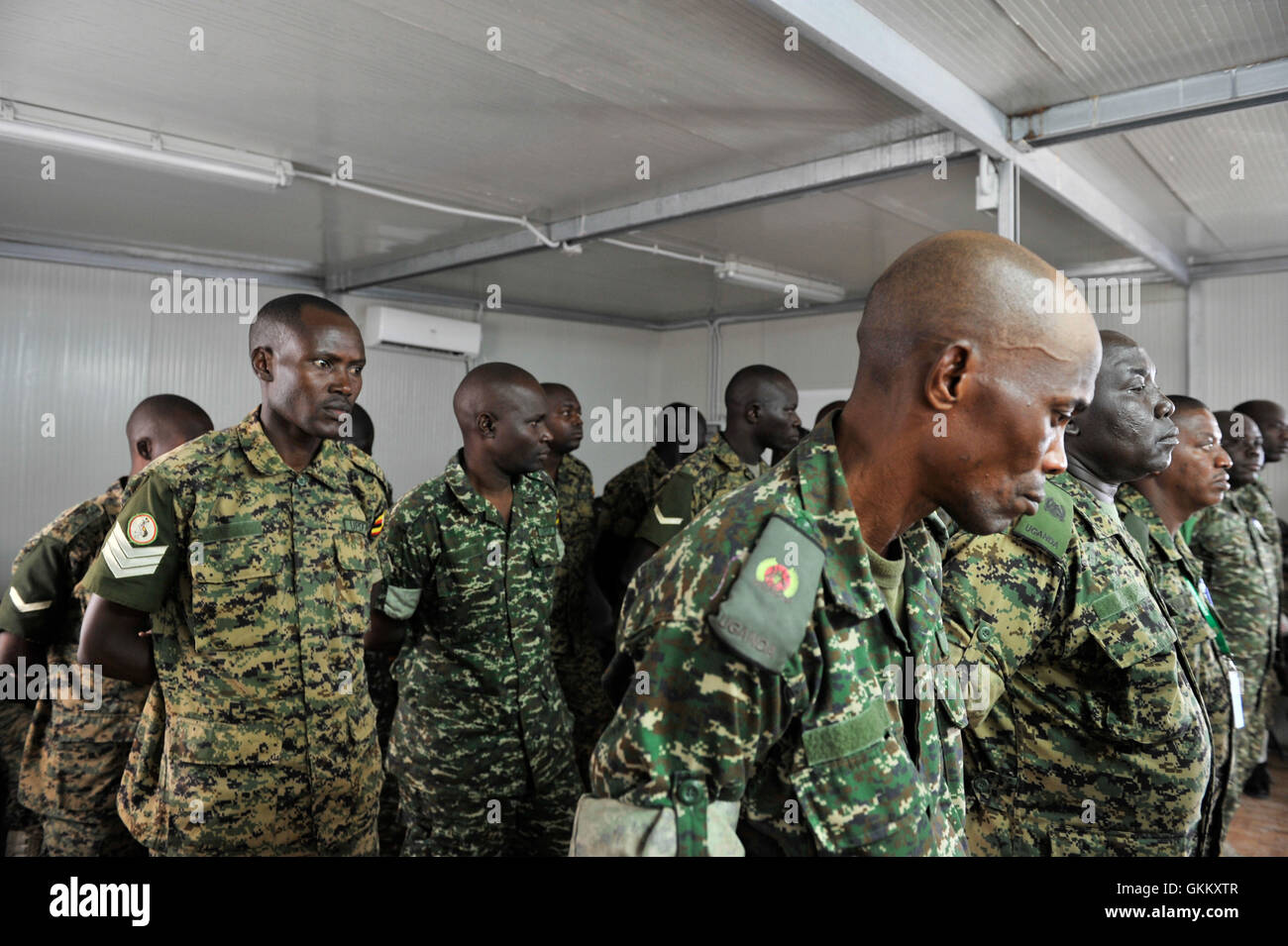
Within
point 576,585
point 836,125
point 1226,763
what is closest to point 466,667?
point 576,585

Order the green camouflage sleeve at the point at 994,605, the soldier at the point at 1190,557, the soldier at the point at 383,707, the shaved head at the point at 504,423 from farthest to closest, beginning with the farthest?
the soldier at the point at 383,707 → the shaved head at the point at 504,423 → the soldier at the point at 1190,557 → the green camouflage sleeve at the point at 994,605

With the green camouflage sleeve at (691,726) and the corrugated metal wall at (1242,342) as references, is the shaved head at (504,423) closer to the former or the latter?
the green camouflage sleeve at (691,726)

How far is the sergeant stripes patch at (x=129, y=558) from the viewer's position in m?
2.07

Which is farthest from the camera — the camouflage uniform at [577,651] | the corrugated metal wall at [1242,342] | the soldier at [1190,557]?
the corrugated metal wall at [1242,342]

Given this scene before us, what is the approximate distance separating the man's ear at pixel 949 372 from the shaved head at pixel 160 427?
3015mm

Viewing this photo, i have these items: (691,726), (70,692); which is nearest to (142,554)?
(70,692)

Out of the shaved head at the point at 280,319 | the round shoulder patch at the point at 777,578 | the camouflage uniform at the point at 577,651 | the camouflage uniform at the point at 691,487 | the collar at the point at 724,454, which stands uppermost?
the shaved head at the point at 280,319

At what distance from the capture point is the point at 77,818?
291 centimetres

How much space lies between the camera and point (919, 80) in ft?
11.0

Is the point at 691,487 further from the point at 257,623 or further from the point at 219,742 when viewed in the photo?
the point at 219,742

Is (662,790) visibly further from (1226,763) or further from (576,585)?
(576,585)

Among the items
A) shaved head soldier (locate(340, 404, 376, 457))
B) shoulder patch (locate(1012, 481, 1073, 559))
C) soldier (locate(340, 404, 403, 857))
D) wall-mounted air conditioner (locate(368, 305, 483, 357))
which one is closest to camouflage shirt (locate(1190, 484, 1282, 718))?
shoulder patch (locate(1012, 481, 1073, 559))

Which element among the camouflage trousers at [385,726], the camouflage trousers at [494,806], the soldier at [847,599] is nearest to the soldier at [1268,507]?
the camouflage trousers at [494,806]
